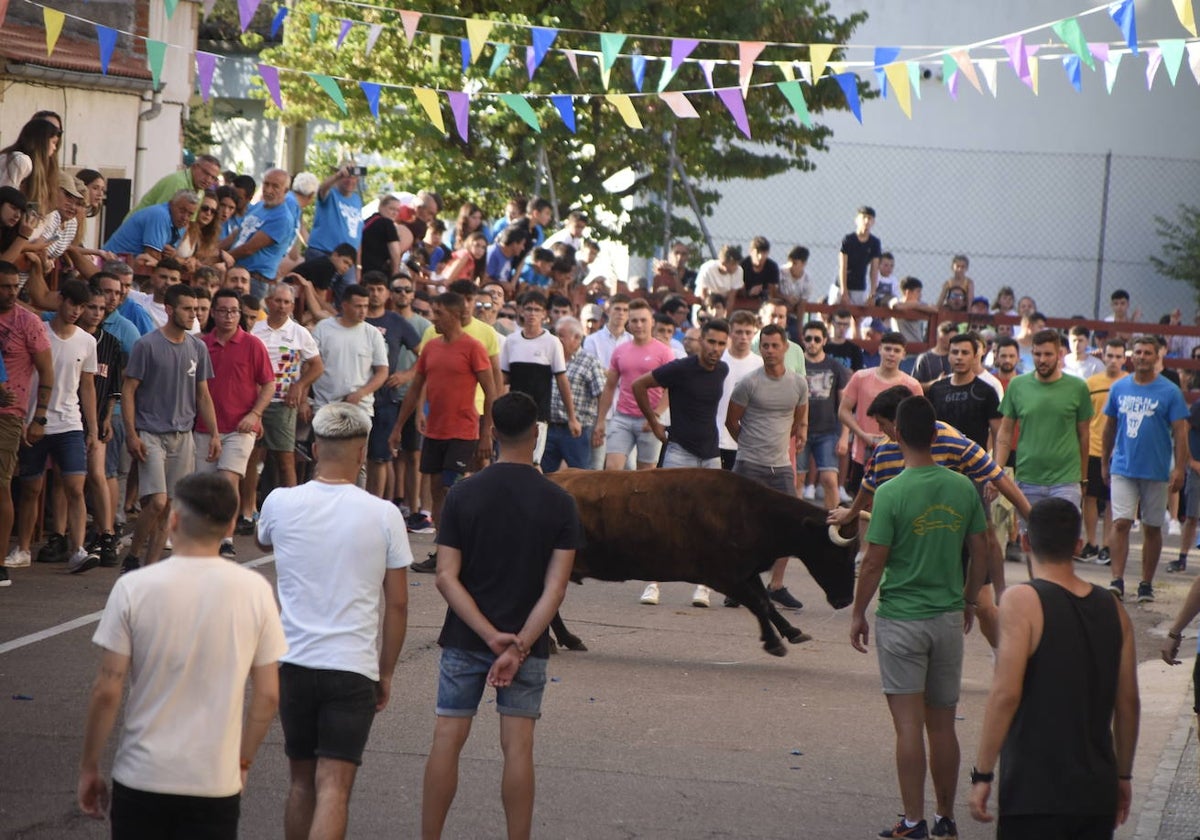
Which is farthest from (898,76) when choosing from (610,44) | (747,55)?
(610,44)

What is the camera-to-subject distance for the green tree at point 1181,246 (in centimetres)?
2772

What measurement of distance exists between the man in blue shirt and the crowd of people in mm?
26

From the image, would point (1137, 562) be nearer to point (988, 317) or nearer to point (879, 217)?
point (988, 317)

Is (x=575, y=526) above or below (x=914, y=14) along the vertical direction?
below

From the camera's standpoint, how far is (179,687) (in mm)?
4617

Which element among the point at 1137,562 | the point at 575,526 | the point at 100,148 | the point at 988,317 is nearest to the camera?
the point at 575,526

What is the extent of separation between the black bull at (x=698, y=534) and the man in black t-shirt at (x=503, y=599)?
13.1ft

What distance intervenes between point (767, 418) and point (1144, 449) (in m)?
3.36

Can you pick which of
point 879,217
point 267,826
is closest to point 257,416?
point 267,826

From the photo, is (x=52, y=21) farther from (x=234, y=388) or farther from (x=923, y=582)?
(x=923, y=582)

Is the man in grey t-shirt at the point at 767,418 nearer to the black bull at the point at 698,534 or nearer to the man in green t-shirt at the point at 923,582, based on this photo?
the black bull at the point at 698,534

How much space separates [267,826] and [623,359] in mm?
8021

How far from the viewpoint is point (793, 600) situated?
12.3 meters

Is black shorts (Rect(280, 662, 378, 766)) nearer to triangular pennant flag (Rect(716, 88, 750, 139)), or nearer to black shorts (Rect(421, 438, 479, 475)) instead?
black shorts (Rect(421, 438, 479, 475))
